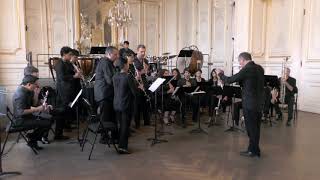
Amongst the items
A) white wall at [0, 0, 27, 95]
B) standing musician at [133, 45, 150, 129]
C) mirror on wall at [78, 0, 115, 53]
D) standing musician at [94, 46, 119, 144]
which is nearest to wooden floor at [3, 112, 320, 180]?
standing musician at [94, 46, 119, 144]

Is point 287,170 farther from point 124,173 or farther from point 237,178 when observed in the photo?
point 124,173

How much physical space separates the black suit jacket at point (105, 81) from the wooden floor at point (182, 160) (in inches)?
34.5

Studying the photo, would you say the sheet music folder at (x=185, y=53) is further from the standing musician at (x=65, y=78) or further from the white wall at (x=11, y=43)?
the standing musician at (x=65, y=78)

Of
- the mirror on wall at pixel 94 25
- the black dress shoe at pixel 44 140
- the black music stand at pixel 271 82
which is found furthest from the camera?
the mirror on wall at pixel 94 25

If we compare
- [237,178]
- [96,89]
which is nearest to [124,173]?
[237,178]

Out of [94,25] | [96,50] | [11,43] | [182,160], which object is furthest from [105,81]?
[94,25]

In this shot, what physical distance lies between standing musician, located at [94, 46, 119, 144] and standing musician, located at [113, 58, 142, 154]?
1.09 feet

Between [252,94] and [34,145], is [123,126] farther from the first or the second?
[252,94]

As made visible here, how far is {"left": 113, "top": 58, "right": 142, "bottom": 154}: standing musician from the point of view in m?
4.73

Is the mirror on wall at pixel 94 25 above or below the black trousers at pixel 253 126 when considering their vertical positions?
above

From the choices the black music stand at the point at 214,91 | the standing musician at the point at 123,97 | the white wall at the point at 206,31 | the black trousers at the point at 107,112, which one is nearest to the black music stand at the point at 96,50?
the white wall at the point at 206,31

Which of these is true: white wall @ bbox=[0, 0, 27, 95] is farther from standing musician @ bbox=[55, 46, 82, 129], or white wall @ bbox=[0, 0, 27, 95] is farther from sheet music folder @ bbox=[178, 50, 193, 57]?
sheet music folder @ bbox=[178, 50, 193, 57]

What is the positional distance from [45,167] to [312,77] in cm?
745

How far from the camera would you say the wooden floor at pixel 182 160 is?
4.00 meters
